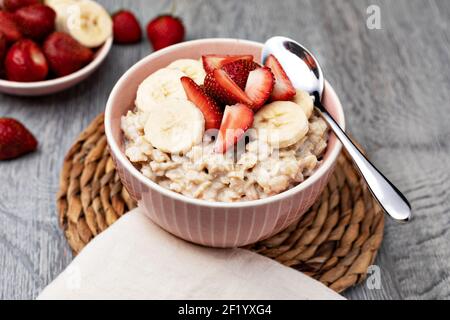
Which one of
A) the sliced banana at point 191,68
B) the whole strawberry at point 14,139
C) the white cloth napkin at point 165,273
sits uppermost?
the sliced banana at point 191,68

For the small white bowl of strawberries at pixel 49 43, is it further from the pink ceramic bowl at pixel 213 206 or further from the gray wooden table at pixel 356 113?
the pink ceramic bowl at pixel 213 206

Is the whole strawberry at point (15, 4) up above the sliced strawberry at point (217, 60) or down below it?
below

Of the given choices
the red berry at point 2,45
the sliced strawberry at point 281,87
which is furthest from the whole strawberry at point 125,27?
the sliced strawberry at point 281,87

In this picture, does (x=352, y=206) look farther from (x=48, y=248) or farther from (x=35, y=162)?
(x=35, y=162)

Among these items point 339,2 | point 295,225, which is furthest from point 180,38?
point 295,225

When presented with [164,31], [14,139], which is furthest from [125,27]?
[14,139]

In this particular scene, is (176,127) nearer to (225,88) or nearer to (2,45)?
(225,88)

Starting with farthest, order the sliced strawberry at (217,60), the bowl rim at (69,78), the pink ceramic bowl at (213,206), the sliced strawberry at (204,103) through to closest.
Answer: the bowl rim at (69,78) → the sliced strawberry at (217,60) → the sliced strawberry at (204,103) → the pink ceramic bowl at (213,206)
